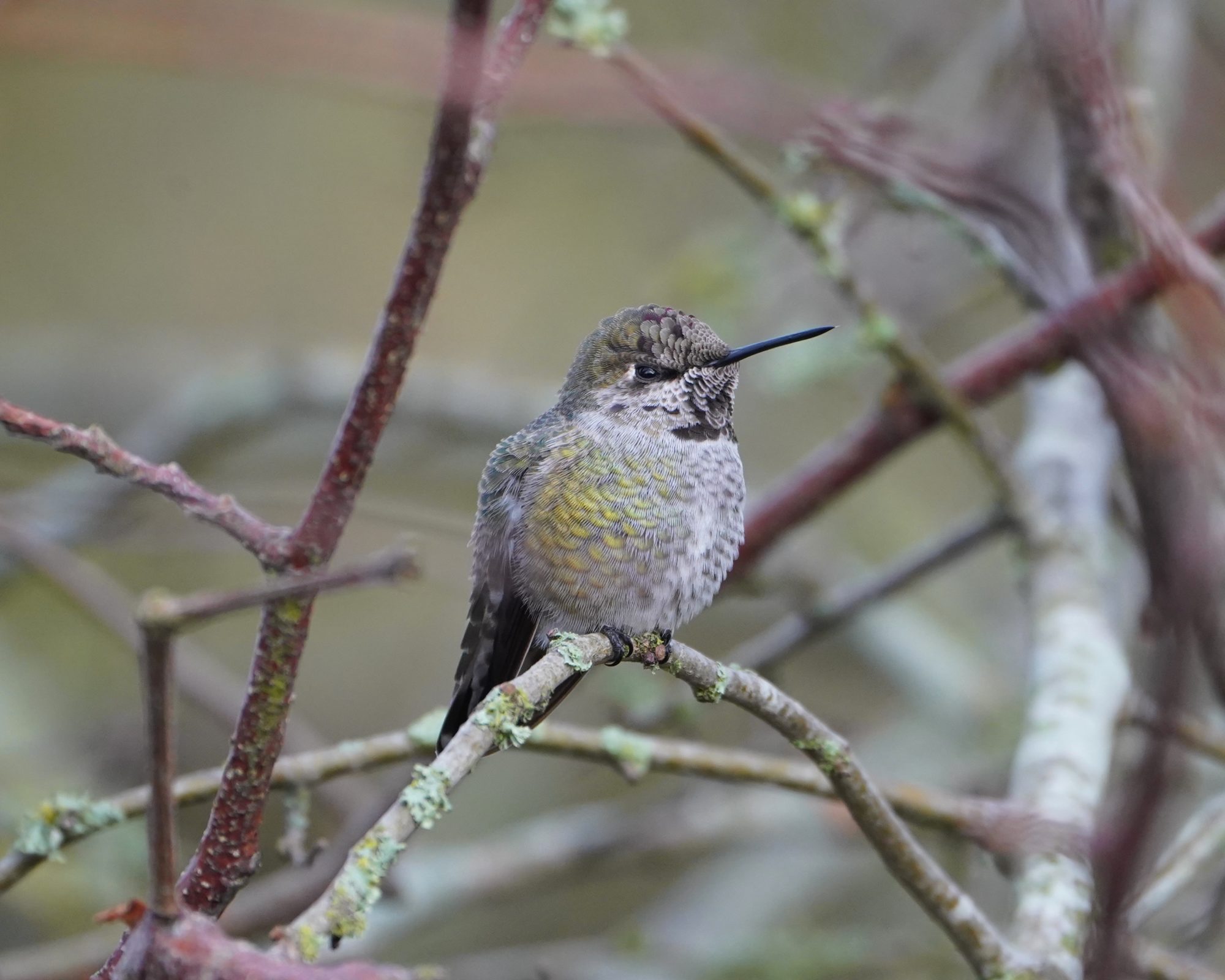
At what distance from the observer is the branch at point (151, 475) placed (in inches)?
57.2

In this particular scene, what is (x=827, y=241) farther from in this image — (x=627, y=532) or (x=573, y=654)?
(x=573, y=654)

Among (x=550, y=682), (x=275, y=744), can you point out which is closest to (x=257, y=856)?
(x=275, y=744)

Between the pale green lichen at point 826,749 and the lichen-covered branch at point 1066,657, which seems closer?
the pale green lichen at point 826,749

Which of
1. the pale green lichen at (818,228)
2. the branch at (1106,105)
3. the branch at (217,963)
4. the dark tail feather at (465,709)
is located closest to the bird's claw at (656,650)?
the dark tail feather at (465,709)

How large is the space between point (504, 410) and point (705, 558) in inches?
103

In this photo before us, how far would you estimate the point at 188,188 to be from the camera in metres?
7.55

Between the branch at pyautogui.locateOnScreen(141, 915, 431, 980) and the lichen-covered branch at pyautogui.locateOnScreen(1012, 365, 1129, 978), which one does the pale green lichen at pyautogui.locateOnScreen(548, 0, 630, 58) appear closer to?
the lichen-covered branch at pyautogui.locateOnScreen(1012, 365, 1129, 978)

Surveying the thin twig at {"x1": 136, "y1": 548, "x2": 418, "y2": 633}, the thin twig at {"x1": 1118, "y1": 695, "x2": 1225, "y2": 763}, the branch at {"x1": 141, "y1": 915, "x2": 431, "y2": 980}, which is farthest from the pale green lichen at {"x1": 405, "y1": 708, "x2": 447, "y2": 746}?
the thin twig at {"x1": 1118, "y1": 695, "x2": 1225, "y2": 763}

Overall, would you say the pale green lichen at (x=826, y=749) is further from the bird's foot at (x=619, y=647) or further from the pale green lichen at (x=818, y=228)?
the pale green lichen at (x=818, y=228)

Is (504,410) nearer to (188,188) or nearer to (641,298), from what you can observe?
(641,298)

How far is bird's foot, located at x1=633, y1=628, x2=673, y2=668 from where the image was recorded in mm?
2334

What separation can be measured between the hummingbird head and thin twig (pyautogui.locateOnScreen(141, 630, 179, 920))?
6.48ft

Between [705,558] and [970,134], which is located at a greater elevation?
[970,134]

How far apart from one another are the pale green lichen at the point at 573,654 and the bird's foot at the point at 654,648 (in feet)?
0.78
